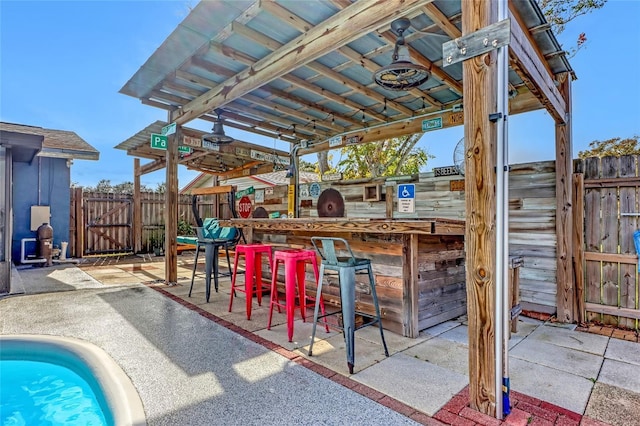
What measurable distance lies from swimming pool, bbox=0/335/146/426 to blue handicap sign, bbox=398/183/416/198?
4197 millimetres

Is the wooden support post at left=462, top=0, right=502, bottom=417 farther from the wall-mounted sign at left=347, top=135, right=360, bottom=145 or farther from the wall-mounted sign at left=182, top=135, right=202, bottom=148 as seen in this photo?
the wall-mounted sign at left=182, top=135, right=202, bottom=148

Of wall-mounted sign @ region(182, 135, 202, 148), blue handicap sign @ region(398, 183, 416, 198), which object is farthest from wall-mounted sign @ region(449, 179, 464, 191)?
wall-mounted sign @ region(182, 135, 202, 148)

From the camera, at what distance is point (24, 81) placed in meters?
9.63

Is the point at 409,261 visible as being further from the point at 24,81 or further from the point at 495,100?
the point at 24,81

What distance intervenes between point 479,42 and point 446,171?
3.01 m

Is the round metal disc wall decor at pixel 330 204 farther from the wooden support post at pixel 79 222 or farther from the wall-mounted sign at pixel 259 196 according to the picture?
the wooden support post at pixel 79 222

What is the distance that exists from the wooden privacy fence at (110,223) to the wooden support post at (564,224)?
1005cm

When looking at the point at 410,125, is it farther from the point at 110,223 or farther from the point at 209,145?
the point at 110,223

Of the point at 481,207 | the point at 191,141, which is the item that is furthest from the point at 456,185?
the point at 191,141

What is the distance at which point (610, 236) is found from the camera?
139 inches

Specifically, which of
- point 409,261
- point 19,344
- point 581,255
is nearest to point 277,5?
point 409,261

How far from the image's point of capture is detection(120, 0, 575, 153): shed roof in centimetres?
289

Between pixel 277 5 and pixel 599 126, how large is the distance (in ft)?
28.3

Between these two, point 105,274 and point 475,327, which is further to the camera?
point 105,274
